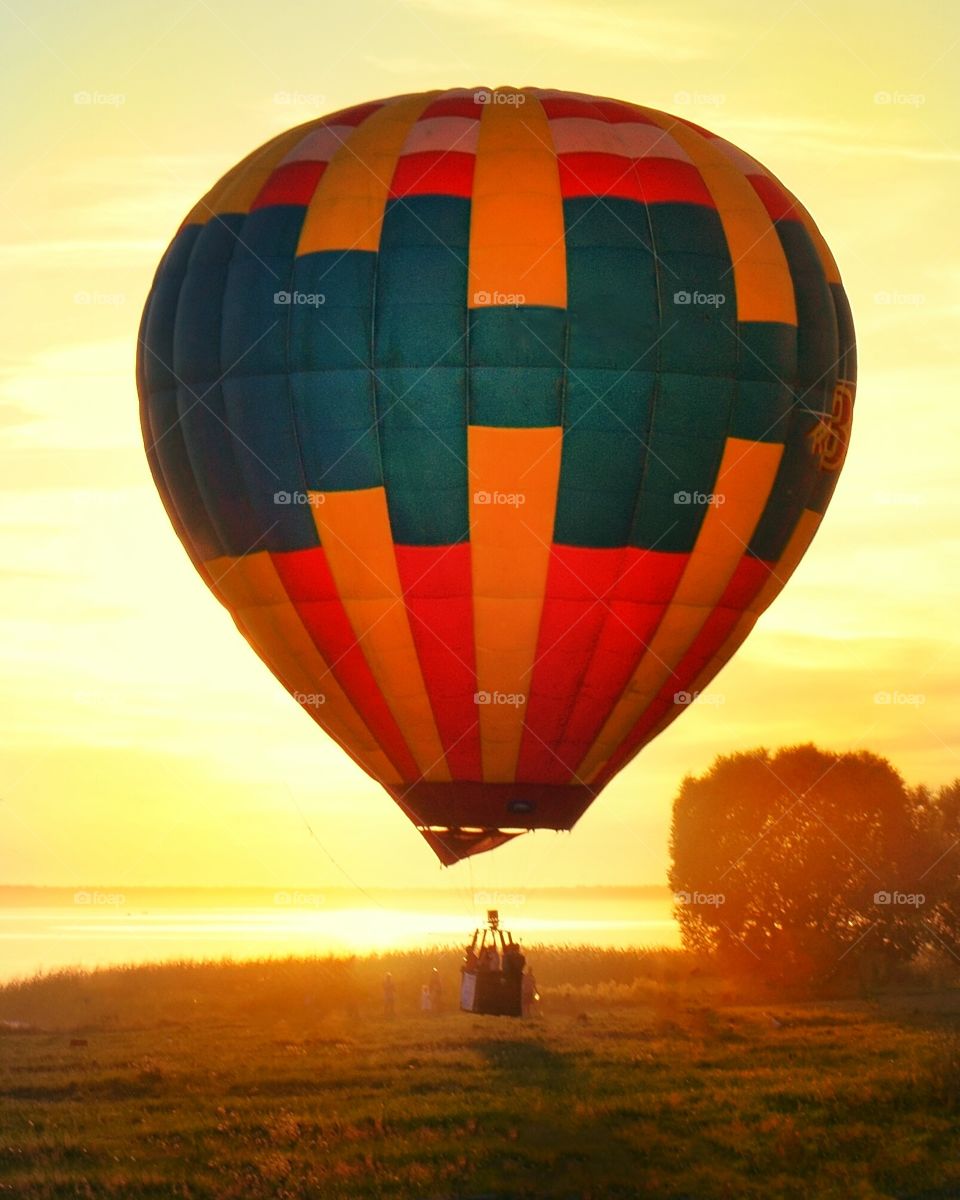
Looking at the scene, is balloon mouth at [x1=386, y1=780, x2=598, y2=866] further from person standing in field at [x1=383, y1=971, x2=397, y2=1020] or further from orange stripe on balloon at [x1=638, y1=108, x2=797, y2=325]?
person standing in field at [x1=383, y1=971, x2=397, y2=1020]

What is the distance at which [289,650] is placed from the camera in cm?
2472

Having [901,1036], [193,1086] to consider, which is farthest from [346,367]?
[901,1036]

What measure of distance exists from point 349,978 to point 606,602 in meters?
21.9

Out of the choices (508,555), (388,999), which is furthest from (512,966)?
(388,999)

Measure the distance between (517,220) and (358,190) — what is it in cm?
196

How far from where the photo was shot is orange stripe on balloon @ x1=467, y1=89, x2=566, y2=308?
891 inches

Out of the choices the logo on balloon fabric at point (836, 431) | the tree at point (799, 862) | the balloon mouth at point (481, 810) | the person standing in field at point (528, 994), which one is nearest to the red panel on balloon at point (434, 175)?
the logo on balloon fabric at point (836, 431)

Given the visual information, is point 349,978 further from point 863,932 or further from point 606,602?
point 606,602

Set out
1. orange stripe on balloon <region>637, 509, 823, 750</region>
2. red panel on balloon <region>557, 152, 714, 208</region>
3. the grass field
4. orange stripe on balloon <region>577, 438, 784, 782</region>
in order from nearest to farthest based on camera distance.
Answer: the grass field < red panel on balloon <region>557, 152, 714, 208</region> < orange stripe on balloon <region>577, 438, 784, 782</region> < orange stripe on balloon <region>637, 509, 823, 750</region>

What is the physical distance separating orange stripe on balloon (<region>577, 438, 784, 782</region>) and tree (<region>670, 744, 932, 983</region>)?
22.9 m

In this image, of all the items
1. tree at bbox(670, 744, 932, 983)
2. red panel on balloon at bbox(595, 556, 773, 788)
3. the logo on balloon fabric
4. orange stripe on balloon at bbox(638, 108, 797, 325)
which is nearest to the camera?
orange stripe on balloon at bbox(638, 108, 797, 325)

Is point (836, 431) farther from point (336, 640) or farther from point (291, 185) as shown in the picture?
point (291, 185)

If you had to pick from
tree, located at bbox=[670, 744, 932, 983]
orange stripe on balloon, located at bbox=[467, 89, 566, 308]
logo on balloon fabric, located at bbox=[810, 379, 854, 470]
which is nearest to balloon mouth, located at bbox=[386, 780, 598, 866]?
logo on balloon fabric, located at bbox=[810, 379, 854, 470]

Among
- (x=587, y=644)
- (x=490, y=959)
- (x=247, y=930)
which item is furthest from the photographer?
(x=247, y=930)
